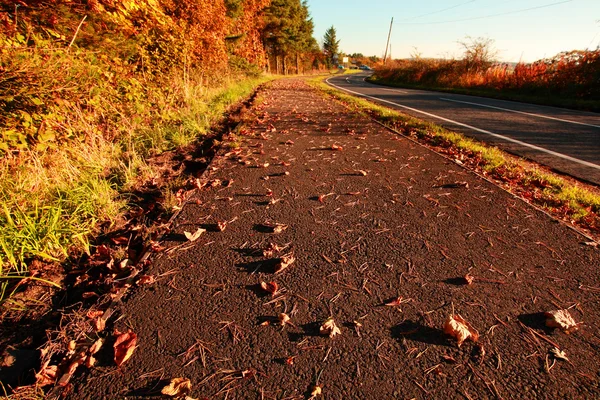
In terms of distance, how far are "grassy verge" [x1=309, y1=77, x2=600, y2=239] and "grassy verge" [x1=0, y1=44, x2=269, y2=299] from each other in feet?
15.3

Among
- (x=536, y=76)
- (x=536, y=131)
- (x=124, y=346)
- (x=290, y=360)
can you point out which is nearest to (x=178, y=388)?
(x=124, y=346)

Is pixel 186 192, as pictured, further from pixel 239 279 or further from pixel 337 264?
pixel 337 264

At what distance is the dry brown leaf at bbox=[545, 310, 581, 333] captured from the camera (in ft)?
5.71

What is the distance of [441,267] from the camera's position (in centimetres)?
226

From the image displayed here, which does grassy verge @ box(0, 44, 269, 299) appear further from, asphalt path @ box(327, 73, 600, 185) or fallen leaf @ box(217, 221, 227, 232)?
asphalt path @ box(327, 73, 600, 185)

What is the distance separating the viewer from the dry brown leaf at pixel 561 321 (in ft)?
5.71

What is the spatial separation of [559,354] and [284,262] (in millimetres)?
1715

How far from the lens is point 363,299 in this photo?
6.43 feet

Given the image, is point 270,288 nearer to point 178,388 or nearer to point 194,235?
point 178,388

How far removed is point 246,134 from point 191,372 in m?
5.29

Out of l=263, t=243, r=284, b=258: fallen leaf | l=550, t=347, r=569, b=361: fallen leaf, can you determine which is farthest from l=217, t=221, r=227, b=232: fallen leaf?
l=550, t=347, r=569, b=361: fallen leaf

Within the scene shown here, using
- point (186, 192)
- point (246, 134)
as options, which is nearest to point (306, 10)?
point (246, 134)

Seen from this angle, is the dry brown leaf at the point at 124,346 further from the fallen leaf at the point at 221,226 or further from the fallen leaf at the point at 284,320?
the fallen leaf at the point at 221,226

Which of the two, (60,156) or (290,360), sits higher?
(60,156)
